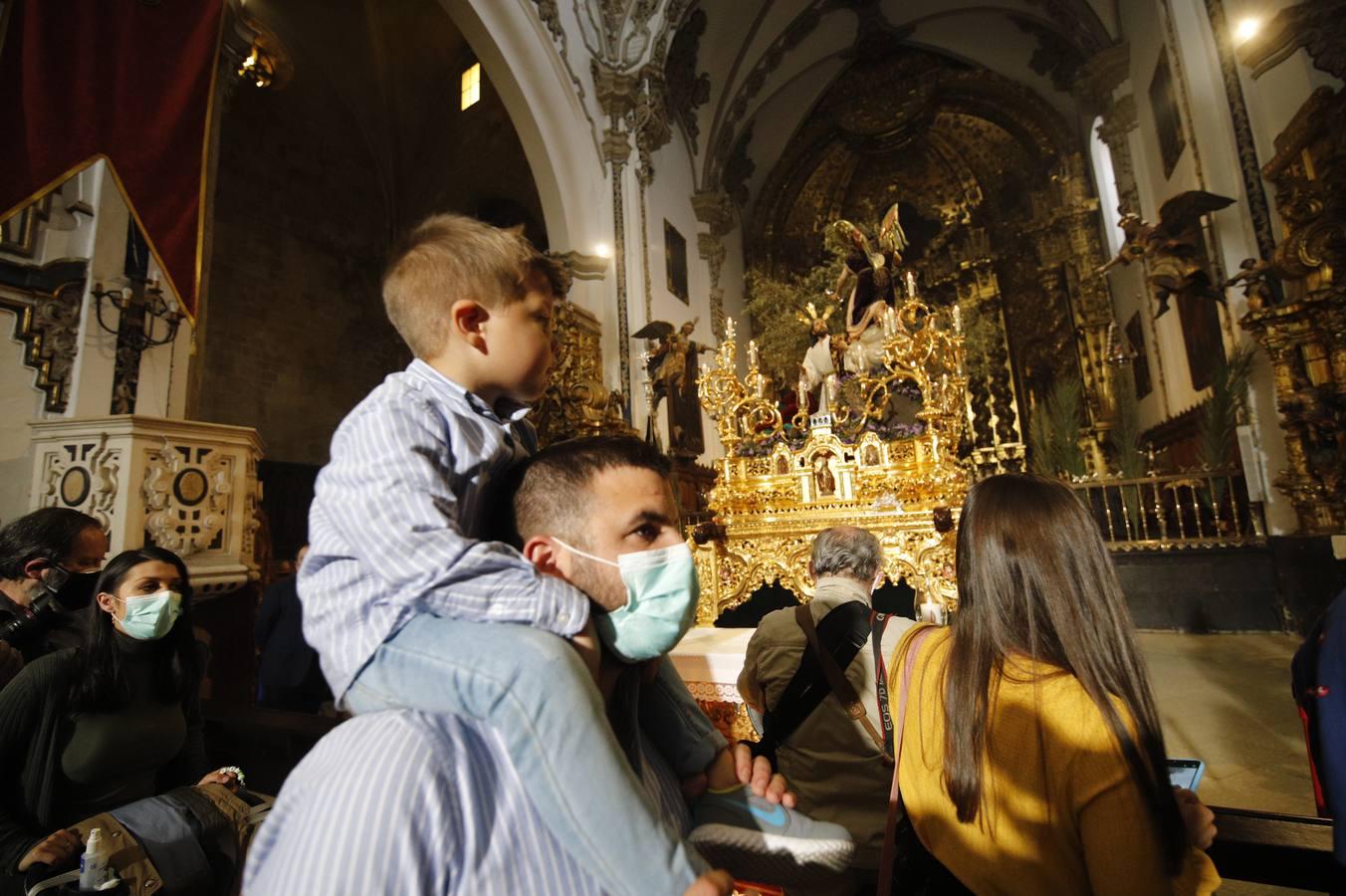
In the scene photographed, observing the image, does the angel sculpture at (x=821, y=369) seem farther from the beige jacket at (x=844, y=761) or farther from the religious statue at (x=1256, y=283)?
the beige jacket at (x=844, y=761)

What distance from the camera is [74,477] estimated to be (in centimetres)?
335

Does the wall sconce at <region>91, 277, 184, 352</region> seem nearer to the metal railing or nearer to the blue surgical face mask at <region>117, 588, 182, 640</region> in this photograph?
the blue surgical face mask at <region>117, 588, 182, 640</region>

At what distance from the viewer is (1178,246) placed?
6.56 m

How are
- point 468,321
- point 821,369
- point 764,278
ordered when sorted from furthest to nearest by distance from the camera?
point 764,278
point 821,369
point 468,321

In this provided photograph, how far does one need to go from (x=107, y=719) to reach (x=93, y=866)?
0.53m

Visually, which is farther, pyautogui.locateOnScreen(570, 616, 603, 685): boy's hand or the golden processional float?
the golden processional float

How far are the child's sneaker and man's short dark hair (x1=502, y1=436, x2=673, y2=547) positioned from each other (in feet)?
1.50

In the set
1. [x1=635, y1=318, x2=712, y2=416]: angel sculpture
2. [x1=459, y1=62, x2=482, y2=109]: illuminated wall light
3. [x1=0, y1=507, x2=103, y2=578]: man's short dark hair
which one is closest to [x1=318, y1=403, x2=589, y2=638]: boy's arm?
[x1=0, y1=507, x2=103, y2=578]: man's short dark hair

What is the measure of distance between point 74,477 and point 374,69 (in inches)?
463

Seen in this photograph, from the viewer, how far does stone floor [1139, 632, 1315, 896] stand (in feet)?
8.59

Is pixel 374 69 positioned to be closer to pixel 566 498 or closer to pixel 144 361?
pixel 144 361

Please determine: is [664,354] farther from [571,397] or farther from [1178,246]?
[1178,246]

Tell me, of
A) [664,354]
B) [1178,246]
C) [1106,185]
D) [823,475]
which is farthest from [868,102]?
[823,475]

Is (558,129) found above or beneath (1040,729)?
above
